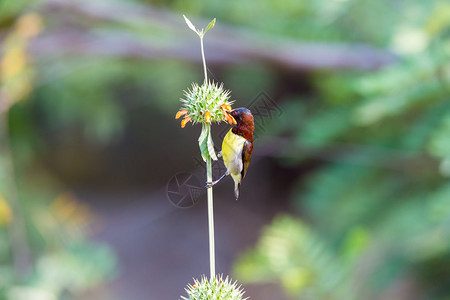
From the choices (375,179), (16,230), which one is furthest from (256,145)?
(16,230)

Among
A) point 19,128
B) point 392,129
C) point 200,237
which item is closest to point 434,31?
point 392,129

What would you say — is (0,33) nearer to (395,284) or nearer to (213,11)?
(213,11)

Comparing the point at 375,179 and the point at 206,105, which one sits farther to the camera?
the point at 375,179

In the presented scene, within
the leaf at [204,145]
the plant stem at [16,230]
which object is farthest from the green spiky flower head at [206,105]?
the plant stem at [16,230]

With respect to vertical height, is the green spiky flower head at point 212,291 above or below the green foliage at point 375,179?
below

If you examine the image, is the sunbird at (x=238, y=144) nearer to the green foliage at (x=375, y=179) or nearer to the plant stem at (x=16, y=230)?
the green foliage at (x=375, y=179)

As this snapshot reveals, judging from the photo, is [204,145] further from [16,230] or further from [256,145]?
[16,230]

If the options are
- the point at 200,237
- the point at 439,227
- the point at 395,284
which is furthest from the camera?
the point at 200,237
